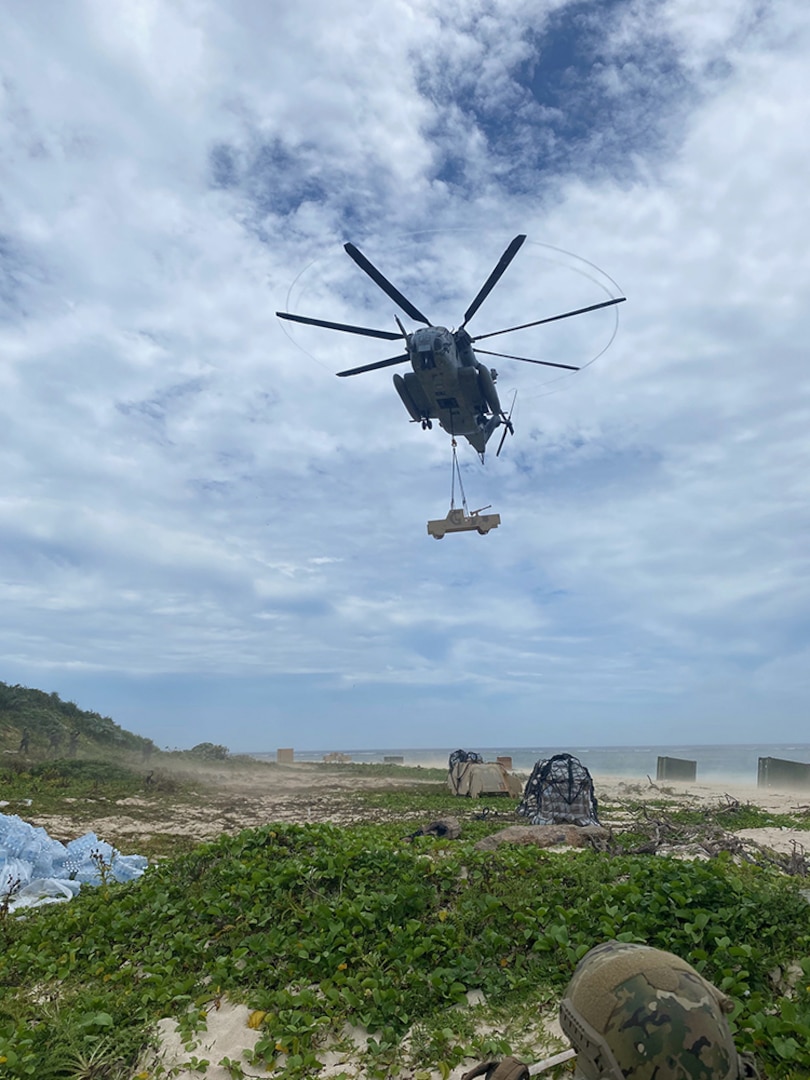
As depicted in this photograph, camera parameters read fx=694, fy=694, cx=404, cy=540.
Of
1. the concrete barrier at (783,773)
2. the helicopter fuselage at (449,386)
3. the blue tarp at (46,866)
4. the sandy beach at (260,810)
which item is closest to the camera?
the blue tarp at (46,866)

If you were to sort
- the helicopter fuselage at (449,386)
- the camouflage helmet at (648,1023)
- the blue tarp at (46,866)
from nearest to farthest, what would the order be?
1. the camouflage helmet at (648,1023)
2. the blue tarp at (46,866)
3. the helicopter fuselage at (449,386)

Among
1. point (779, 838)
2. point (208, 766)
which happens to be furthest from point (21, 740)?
point (779, 838)

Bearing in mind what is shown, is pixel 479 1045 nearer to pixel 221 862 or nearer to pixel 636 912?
pixel 636 912

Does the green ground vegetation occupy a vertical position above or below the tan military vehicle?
below

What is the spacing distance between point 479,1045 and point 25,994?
3.98 metres

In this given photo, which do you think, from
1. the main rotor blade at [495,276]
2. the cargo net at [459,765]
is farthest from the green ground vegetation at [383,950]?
the cargo net at [459,765]

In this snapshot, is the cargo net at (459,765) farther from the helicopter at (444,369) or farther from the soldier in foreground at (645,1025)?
the soldier in foreground at (645,1025)

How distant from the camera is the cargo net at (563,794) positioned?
600 inches

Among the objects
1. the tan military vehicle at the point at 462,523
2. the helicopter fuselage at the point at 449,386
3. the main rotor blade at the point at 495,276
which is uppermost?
the main rotor blade at the point at 495,276

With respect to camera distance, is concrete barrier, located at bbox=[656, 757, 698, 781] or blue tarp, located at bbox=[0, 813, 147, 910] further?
concrete barrier, located at bbox=[656, 757, 698, 781]

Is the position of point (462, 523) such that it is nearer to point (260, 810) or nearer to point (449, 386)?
point (449, 386)

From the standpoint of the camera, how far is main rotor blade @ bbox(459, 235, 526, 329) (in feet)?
50.7

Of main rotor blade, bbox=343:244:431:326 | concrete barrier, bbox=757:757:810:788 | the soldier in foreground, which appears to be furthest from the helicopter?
concrete barrier, bbox=757:757:810:788

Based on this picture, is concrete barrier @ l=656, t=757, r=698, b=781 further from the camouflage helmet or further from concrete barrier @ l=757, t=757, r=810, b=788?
the camouflage helmet
